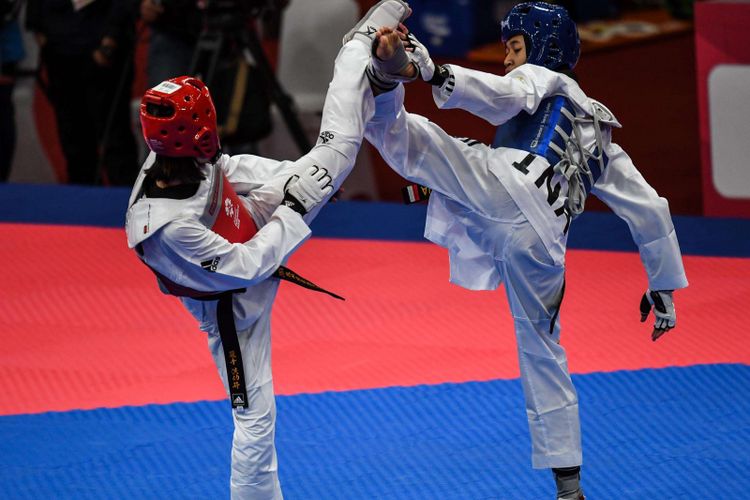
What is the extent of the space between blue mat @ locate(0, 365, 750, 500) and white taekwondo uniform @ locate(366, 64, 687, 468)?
1.84 ft

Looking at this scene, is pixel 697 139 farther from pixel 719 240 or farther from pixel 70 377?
pixel 70 377

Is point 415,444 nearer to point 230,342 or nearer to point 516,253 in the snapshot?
point 516,253

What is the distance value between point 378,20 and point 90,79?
17.2 ft

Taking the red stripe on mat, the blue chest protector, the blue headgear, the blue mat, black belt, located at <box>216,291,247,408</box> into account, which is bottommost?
the red stripe on mat

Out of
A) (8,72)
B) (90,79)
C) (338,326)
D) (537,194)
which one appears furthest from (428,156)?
(8,72)

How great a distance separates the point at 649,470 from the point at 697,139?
13.8 ft

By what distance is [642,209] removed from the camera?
3.90 metres

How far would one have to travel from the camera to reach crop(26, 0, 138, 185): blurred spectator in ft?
26.9

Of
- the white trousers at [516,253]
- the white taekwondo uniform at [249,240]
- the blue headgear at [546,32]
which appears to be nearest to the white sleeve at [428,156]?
the white trousers at [516,253]

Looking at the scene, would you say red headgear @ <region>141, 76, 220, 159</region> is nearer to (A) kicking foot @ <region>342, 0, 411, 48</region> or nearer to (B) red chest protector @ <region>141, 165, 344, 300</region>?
(B) red chest protector @ <region>141, 165, 344, 300</region>

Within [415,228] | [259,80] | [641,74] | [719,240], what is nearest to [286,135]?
[259,80]

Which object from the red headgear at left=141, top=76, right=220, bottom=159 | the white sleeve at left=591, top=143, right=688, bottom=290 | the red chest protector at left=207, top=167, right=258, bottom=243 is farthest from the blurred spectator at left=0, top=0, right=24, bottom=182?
the white sleeve at left=591, top=143, right=688, bottom=290

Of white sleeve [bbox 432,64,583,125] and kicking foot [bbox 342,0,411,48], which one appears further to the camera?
kicking foot [bbox 342,0,411,48]

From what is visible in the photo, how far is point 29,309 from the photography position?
20.8ft
